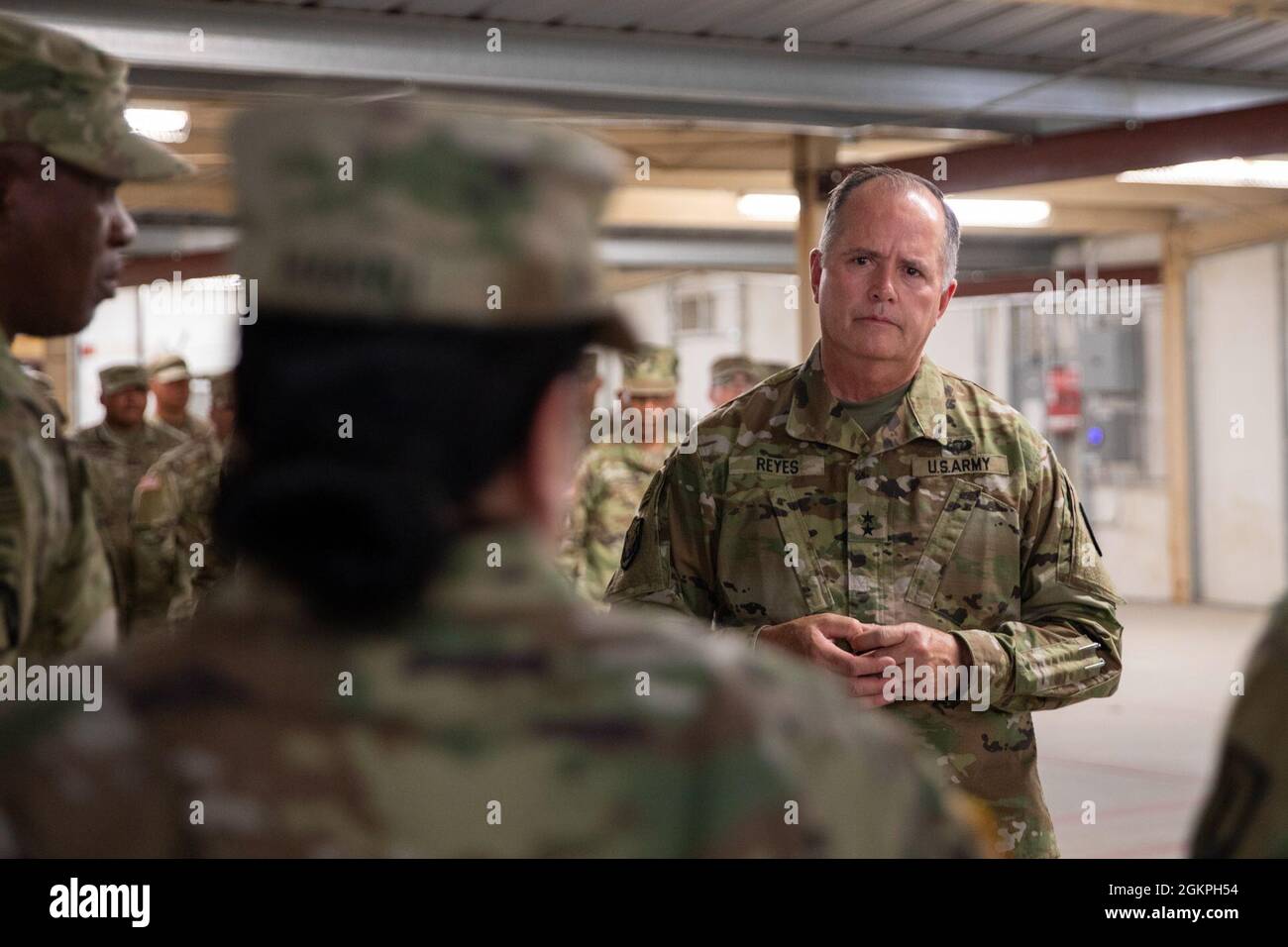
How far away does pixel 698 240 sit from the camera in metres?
15.9

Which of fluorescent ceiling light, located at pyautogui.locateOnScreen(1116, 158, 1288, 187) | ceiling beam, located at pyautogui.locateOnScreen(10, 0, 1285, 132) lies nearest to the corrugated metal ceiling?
ceiling beam, located at pyautogui.locateOnScreen(10, 0, 1285, 132)

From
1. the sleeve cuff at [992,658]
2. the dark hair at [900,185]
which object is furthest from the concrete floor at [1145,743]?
the dark hair at [900,185]

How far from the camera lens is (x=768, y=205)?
11.7 metres

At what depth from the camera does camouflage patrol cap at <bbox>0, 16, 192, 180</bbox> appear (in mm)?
1909

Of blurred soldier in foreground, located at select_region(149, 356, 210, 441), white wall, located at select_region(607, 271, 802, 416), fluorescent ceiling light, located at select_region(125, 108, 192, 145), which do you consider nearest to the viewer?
fluorescent ceiling light, located at select_region(125, 108, 192, 145)

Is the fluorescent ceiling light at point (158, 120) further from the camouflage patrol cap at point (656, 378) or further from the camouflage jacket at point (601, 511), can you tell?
the camouflage jacket at point (601, 511)

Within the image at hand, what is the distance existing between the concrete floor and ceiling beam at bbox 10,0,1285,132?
3.03 metres

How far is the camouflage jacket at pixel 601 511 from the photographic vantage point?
721 cm

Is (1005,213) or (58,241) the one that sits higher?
(1005,213)

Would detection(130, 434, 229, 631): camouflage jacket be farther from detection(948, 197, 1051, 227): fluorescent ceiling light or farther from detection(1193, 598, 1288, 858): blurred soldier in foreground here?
detection(948, 197, 1051, 227): fluorescent ceiling light

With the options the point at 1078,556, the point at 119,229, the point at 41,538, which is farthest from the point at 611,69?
the point at 41,538

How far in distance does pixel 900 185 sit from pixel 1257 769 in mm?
1716

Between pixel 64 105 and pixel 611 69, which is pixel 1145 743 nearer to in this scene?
pixel 611 69

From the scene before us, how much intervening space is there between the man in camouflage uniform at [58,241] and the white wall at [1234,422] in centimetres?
1336
